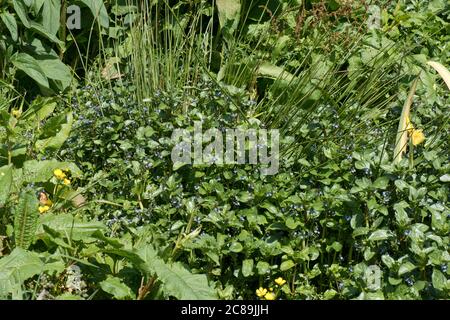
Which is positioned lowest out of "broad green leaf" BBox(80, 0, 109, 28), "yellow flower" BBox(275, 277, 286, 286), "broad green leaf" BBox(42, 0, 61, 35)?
"yellow flower" BBox(275, 277, 286, 286)

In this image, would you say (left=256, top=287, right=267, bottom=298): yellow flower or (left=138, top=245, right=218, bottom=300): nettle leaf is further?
(left=256, top=287, right=267, bottom=298): yellow flower

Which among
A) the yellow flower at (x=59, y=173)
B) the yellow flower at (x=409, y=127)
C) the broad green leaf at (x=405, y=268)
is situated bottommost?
the broad green leaf at (x=405, y=268)

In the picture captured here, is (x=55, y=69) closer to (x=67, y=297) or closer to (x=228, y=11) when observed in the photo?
(x=228, y=11)

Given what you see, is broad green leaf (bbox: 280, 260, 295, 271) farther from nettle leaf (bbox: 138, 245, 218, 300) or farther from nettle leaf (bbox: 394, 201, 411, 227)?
nettle leaf (bbox: 394, 201, 411, 227)

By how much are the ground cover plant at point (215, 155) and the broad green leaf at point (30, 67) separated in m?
0.01

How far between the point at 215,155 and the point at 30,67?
1.36m

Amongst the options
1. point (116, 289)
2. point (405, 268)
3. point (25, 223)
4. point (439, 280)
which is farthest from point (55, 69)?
point (439, 280)

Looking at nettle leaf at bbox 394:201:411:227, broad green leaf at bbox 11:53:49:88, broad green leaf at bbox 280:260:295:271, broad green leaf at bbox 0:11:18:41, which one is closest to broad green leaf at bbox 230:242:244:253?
broad green leaf at bbox 280:260:295:271

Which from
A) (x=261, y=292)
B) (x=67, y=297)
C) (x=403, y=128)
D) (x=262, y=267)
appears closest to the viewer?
(x=67, y=297)

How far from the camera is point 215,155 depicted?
369 cm

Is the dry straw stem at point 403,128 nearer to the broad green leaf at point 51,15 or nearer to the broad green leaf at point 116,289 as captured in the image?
the broad green leaf at point 116,289

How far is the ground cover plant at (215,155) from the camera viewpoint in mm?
3154

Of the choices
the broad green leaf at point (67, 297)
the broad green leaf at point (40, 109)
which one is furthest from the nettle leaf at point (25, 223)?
the broad green leaf at point (40, 109)

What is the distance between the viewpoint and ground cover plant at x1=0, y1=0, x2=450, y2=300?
3154 mm
